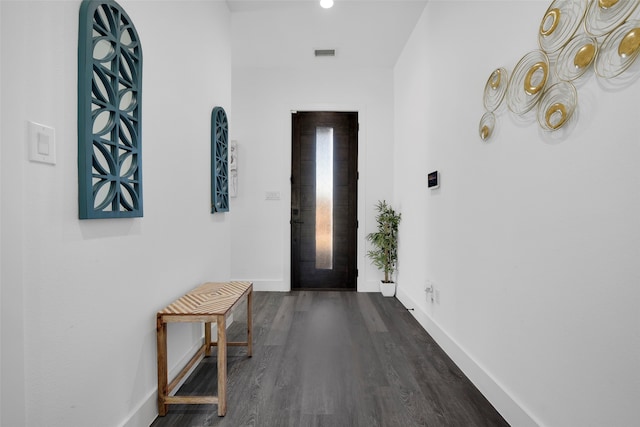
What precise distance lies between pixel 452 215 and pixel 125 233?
1906 mm

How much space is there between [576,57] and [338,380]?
6.20ft

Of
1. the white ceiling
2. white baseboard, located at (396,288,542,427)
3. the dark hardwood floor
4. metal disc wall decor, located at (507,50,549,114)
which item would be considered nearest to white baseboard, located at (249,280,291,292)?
the dark hardwood floor

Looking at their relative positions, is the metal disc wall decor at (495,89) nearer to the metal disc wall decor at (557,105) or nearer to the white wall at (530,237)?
the white wall at (530,237)

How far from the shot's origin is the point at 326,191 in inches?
155

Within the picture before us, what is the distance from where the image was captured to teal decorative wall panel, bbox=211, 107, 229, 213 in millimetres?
2318

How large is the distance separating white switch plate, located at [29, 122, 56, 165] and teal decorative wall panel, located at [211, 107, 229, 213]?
1351 millimetres

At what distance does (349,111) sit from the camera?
392 cm

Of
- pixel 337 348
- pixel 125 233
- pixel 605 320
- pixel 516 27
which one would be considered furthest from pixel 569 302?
pixel 125 233

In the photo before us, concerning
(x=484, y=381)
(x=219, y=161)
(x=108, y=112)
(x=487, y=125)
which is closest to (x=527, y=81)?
(x=487, y=125)

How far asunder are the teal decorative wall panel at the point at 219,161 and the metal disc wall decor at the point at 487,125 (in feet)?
5.82

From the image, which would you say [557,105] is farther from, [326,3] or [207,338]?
[207,338]

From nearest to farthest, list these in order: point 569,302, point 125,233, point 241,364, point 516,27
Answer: point 569,302 < point 125,233 < point 516,27 < point 241,364

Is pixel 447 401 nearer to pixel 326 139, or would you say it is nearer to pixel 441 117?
pixel 441 117

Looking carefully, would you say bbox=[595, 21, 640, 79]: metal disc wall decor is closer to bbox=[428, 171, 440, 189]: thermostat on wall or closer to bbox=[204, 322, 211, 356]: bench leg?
bbox=[428, 171, 440, 189]: thermostat on wall
